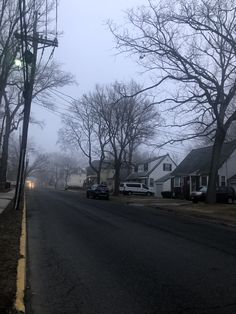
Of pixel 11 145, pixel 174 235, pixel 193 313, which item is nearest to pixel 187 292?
pixel 193 313

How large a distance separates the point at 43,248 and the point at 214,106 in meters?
22.4

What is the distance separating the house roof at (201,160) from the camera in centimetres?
5391

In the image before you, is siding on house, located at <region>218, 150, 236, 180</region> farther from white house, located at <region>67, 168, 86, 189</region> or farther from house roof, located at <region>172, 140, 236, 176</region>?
white house, located at <region>67, 168, 86, 189</region>

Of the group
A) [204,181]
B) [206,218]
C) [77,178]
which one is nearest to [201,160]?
[204,181]

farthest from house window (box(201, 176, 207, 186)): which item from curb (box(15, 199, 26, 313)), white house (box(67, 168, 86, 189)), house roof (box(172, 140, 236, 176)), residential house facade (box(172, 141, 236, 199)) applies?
white house (box(67, 168, 86, 189))

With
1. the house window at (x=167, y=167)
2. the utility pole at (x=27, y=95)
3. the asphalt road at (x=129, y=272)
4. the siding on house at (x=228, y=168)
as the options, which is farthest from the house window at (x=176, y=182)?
the asphalt road at (x=129, y=272)

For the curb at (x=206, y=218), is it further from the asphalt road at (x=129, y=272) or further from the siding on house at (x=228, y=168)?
the siding on house at (x=228, y=168)

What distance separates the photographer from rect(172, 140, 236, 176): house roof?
5391 centimetres

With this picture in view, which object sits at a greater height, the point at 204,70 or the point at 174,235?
the point at 204,70

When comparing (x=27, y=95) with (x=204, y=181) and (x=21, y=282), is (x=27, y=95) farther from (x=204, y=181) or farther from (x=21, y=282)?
(x=204, y=181)

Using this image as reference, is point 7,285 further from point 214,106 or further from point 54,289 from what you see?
point 214,106

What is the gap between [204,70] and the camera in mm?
32094

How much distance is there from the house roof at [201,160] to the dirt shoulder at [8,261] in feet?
128

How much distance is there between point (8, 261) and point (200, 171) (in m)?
47.4
